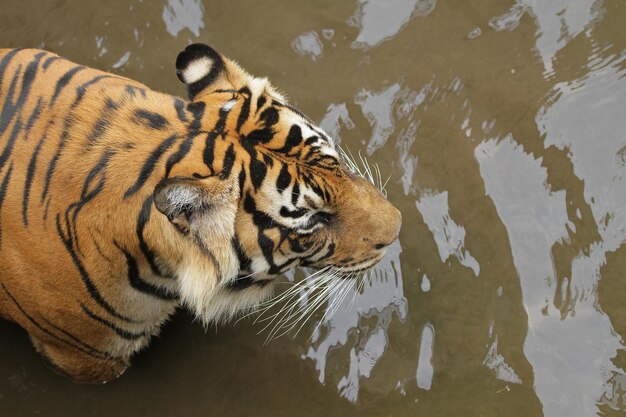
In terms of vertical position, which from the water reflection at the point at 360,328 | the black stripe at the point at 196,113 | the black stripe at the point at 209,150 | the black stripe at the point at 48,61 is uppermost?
the black stripe at the point at 48,61

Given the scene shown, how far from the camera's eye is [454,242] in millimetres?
3098

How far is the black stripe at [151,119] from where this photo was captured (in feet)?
7.39

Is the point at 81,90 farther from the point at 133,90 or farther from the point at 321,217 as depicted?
the point at 321,217

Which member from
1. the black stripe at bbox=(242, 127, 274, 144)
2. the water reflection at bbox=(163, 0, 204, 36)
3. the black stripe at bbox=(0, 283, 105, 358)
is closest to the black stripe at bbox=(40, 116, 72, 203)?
the black stripe at bbox=(0, 283, 105, 358)

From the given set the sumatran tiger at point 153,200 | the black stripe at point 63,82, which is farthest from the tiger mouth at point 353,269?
the black stripe at point 63,82

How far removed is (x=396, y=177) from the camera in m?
3.25

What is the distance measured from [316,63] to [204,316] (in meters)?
1.56

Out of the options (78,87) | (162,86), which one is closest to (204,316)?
(78,87)

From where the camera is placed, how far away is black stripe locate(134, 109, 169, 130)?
88.7 inches

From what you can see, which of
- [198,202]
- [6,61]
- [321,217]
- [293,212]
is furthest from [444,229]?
[6,61]

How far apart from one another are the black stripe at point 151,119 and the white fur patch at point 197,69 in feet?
0.71

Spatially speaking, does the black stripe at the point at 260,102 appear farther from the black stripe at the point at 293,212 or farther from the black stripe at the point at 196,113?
the black stripe at the point at 293,212

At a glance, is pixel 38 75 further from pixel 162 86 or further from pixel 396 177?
pixel 396 177

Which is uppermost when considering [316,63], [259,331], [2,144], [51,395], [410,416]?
[2,144]
